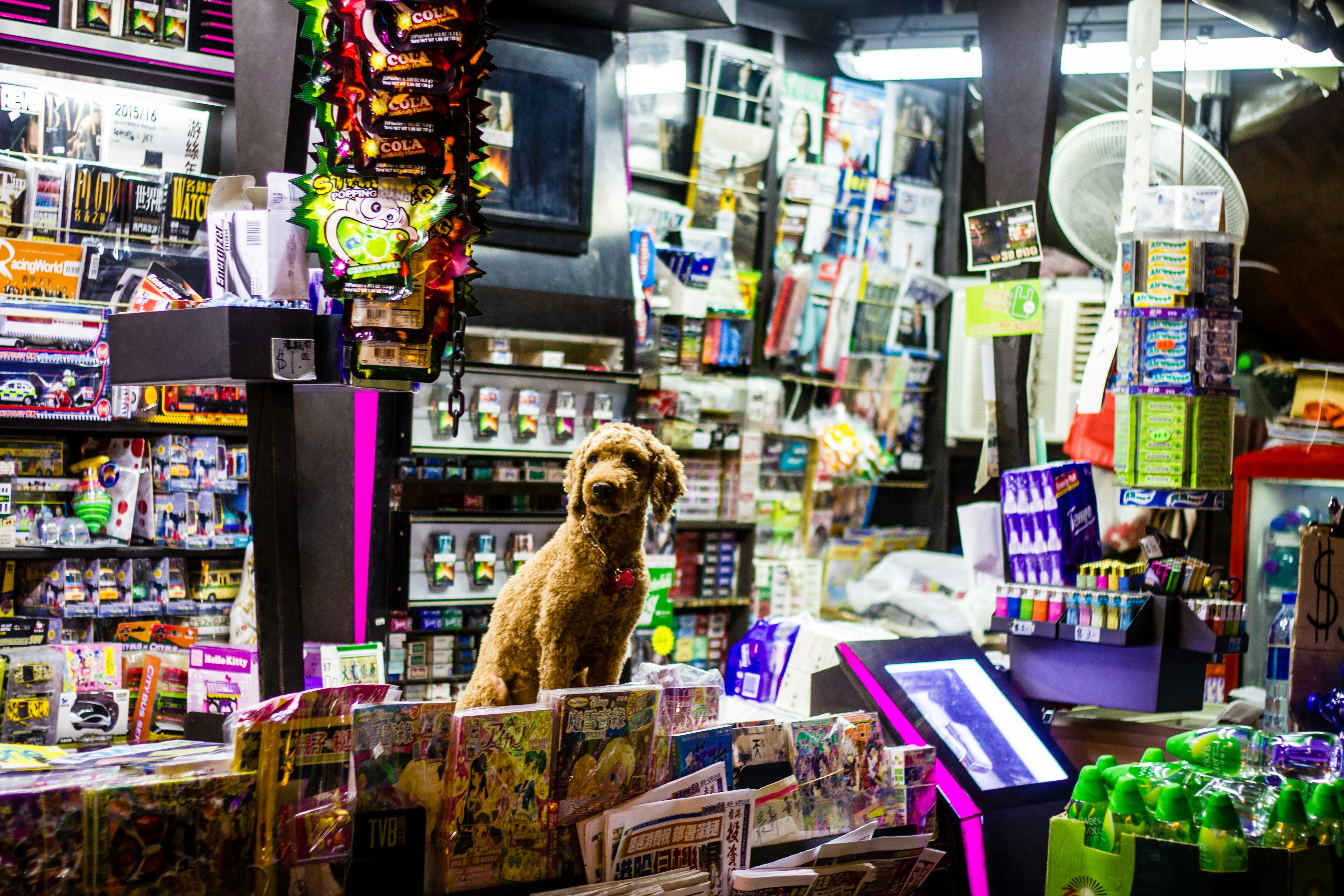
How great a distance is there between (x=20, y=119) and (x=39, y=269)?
560 mm

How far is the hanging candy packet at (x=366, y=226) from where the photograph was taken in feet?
6.93

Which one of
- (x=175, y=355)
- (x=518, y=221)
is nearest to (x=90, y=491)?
(x=518, y=221)

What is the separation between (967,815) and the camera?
263cm

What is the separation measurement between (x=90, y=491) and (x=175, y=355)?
2404mm

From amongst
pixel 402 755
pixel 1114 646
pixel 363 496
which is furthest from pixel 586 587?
pixel 363 496

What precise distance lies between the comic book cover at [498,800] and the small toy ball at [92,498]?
288 cm

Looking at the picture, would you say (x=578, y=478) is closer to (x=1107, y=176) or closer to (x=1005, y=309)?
(x=1005, y=309)

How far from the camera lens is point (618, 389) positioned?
4.91 metres

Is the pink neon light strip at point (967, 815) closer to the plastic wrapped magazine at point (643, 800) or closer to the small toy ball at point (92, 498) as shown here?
the plastic wrapped magazine at point (643, 800)

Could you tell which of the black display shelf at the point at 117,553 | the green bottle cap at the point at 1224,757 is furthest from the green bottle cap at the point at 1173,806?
the black display shelf at the point at 117,553

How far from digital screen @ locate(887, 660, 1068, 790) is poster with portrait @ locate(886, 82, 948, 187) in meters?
4.76

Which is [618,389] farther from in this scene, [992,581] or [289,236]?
[289,236]

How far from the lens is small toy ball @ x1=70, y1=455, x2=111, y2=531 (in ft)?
13.9

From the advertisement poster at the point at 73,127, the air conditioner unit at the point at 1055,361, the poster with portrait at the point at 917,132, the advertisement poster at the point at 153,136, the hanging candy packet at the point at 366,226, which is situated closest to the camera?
the hanging candy packet at the point at 366,226
